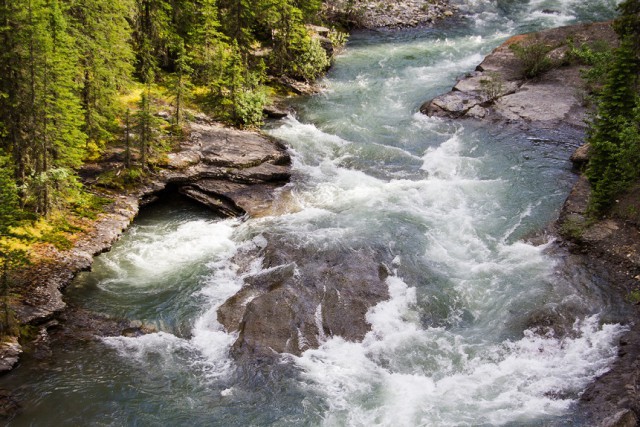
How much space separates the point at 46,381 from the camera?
14.9 meters

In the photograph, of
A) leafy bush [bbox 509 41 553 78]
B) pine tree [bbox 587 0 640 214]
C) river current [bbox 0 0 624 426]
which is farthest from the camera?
leafy bush [bbox 509 41 553 78]

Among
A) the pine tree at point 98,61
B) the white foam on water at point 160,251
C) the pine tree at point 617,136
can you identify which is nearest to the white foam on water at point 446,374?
the pine tree at point 617,136

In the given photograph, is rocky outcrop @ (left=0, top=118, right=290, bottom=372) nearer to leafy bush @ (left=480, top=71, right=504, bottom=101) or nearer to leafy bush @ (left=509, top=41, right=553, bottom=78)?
leafy bush @ (left=480, top=71, right=504, bottom=101)

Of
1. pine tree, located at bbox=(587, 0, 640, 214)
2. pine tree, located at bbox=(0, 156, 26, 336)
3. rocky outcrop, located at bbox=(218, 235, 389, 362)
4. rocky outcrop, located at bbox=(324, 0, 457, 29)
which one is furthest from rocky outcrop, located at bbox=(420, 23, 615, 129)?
pine tree, located at bbox=(0, 156, 26, 336)

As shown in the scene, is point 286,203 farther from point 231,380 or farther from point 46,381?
point 46,381

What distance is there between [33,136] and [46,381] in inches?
342

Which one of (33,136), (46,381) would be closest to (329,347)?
(46,381)

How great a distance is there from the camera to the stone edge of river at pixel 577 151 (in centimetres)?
1408

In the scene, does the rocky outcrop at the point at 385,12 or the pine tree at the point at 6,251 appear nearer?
the pine tree at the point at 6,251

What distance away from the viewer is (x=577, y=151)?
26.7 metres

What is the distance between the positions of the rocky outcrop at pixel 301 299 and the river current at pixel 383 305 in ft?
1.45

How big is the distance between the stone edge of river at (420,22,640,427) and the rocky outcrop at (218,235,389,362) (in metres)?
7.02

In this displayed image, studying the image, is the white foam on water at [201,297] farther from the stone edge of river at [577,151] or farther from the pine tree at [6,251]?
the stone edge of river at [577,151]

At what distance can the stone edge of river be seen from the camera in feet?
46.2
